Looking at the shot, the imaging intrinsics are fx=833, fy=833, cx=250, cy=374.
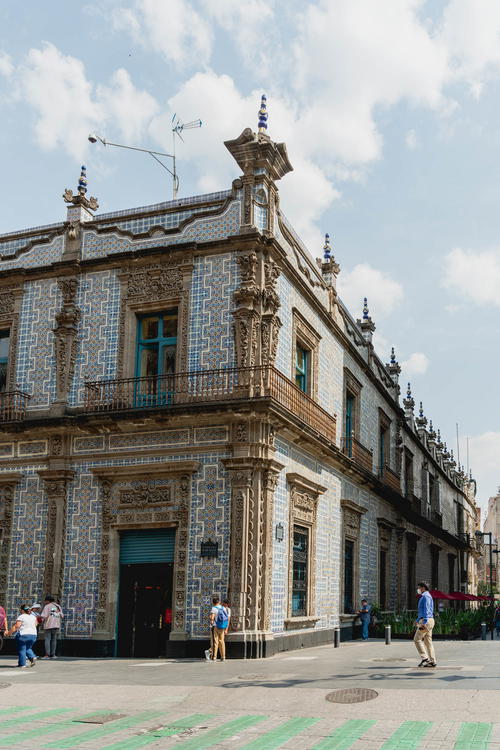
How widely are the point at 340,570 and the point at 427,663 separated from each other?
34.1 feet

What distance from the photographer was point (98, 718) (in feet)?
34.0

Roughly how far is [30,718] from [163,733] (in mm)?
1968

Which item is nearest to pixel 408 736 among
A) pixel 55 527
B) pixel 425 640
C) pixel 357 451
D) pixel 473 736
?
pixel 473 736

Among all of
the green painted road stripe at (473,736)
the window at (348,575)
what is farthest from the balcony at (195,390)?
the green painted road stripe at (473,736)

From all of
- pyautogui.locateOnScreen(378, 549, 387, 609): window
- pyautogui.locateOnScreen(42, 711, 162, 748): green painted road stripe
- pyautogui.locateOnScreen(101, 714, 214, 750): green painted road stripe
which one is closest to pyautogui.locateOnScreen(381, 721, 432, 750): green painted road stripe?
pyautogui.locateOnScreen(101, 714, 214, 750): green painted road stripe

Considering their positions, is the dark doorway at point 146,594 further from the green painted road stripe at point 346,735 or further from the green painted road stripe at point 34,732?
the green painted road stripe at point 346,735

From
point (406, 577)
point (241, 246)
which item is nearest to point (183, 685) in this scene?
point (241, 246)

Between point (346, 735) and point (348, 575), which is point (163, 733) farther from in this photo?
point (348, 575)

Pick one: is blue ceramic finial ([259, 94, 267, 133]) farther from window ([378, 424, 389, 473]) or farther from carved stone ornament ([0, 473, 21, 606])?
window ([378, 424, 389, 473])

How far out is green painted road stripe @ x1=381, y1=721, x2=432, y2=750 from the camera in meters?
8.34

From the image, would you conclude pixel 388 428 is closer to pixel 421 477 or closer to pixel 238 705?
pixel 421 477

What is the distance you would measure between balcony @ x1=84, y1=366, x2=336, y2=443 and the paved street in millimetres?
5751

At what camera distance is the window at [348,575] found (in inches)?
1028

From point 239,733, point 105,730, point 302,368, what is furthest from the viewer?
point 302,368
